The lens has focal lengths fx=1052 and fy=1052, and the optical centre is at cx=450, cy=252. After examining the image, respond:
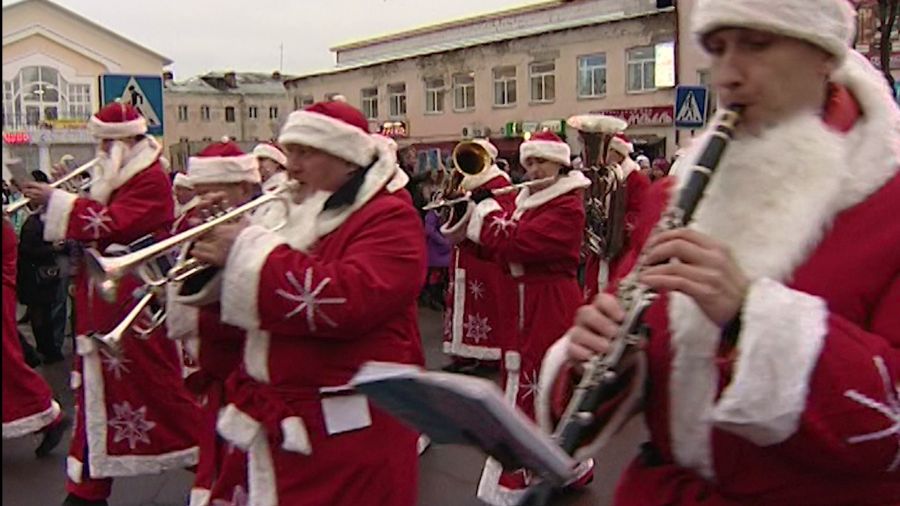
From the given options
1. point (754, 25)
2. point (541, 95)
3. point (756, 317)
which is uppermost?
point (541, 95)

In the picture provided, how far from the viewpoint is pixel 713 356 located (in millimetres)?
1948

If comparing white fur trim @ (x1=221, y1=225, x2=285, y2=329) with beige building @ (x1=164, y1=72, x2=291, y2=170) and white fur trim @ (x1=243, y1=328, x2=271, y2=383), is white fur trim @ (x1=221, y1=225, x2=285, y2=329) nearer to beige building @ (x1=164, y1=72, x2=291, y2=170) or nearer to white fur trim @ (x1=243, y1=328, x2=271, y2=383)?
white fur trim @ (x1=243, y1=328, x2=271, y2=383)

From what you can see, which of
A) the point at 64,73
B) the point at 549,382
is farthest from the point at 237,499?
the point at 64,73

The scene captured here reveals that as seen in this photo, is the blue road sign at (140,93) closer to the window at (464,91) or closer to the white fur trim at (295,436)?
the white fur trim at (295,436)

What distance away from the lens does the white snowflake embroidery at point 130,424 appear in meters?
5.20

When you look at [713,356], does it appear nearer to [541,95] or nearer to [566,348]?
[566,348]

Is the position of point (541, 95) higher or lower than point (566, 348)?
higher

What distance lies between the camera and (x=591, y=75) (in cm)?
2947

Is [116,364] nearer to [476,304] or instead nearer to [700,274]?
[476,304]

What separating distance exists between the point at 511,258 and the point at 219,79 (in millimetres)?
44680

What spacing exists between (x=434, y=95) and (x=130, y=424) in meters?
30.4

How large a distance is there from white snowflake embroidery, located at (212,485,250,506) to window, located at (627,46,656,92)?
25.3 meters

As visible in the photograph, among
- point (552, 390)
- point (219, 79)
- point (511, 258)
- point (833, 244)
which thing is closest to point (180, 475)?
point (511, 258)

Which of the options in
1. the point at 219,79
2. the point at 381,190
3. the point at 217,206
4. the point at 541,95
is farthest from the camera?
the point at 219,79
